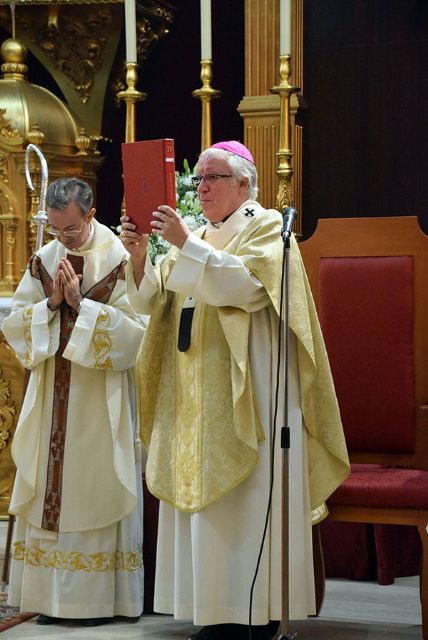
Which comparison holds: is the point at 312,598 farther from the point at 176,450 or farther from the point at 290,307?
the point at 290,307

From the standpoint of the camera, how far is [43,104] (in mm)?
7668

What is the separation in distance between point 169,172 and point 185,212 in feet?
4.60

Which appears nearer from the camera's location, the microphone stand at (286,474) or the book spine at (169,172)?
the microphone stand at (286,474)

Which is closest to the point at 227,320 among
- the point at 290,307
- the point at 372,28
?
the point at 290,307

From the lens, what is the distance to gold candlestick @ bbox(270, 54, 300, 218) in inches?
243

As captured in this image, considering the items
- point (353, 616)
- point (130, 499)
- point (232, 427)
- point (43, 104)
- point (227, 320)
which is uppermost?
point (43, 104)

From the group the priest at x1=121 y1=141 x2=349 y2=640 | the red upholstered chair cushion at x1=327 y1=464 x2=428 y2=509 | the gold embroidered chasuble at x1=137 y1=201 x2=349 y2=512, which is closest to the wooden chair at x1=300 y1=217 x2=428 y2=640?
the red upholstered chair cushion at x1=327 y1=464 x2=428 y2=509

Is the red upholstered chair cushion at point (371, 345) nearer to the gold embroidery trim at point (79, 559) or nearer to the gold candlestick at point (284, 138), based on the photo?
the gold candlestick at point (284, 138)

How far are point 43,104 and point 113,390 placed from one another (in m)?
2.88

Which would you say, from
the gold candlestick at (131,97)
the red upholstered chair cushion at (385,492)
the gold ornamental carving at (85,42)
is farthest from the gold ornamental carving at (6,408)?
the red upholstered chair cushion at (385,492)

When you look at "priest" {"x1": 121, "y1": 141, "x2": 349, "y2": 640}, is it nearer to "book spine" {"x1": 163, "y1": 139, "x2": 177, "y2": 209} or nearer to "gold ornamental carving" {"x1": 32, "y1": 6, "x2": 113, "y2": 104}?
"book spine" {"x1": 163, "y1": 139, "x2": 177, "y2": 209}

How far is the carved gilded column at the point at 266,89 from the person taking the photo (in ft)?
22.0

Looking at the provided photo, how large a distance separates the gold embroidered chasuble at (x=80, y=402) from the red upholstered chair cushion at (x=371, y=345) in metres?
0.87

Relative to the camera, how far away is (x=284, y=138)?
6238mm
